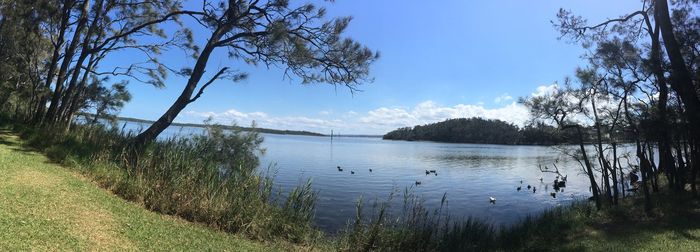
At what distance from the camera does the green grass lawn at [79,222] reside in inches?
236

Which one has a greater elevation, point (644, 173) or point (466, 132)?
point (466, 132)

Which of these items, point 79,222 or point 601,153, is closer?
point 79,222

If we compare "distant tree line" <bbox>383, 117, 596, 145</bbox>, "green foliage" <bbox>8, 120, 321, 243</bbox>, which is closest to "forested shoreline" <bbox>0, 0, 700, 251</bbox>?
"green foliage" <bbox>8, 120, 321, 243</bbox>

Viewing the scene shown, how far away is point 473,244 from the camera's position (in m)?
11.0

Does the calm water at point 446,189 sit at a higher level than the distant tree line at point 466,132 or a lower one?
lower

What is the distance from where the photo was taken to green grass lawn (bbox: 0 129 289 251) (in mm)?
5992

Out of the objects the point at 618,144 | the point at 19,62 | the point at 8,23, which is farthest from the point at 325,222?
the point at 19,62

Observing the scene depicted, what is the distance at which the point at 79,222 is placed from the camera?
6816 millimetres

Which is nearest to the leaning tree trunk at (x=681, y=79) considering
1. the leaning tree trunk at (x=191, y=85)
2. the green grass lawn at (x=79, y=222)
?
the green grass lawn at (x=79, y=222)

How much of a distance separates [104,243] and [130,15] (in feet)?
49.2

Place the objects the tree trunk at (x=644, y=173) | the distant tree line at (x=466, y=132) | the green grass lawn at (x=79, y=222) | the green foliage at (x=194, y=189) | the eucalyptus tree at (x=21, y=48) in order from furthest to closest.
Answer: the distant tree line at (x=466, y=132) < the eucalyptus tree at (x=21, y=48) < the tree trunk at (x=644, y=173) < the green foliage at (x=194, y=189) < the green grass lawn at (x=79, y=222)

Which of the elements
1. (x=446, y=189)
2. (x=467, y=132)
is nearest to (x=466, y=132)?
(x=467, y=132)

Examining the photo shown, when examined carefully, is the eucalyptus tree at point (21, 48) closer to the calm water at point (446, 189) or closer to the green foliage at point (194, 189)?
the calm water at point (446, 189)

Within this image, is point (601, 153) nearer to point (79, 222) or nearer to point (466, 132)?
point (79, 222)
